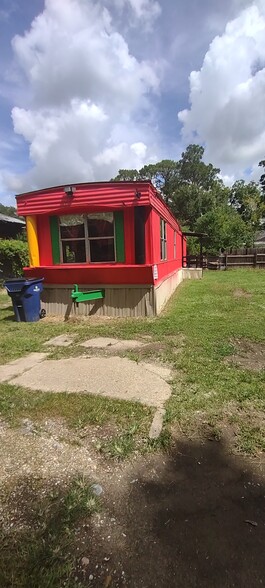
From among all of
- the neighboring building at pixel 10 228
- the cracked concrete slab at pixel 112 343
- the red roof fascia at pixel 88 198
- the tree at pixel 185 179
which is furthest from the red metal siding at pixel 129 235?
the tree at pixel 185 179

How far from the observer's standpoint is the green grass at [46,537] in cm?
149

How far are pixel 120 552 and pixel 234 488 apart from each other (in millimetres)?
844

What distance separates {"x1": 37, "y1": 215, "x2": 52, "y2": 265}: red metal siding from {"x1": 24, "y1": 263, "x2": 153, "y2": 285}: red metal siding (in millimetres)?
399

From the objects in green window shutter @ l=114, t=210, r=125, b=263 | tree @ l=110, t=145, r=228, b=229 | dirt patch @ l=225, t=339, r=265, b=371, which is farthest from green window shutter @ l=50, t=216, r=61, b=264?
tree @ l=110, t=145, r=228, b=229

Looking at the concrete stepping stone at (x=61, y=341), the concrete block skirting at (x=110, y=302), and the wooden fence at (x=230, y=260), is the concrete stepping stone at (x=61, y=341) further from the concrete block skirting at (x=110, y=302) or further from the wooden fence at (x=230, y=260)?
the wooden fence at (x=230, y=260)

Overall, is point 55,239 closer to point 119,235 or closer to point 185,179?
point 119,235

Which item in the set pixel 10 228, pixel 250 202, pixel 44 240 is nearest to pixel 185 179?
pixel 250 202

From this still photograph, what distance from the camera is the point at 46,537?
66.4 inches

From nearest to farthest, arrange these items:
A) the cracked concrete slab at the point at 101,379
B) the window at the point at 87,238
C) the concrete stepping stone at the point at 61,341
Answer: the cracked concrete slab at the point at 101,379, the concrete stepping stone at the point at 61,341, the window at the point at 87,238

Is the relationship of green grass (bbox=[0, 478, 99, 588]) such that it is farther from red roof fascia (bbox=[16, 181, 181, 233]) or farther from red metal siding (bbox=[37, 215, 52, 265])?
red metal siding (bbox=[37, 215, 52, 265])

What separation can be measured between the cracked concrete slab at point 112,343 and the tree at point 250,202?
35.2 meters

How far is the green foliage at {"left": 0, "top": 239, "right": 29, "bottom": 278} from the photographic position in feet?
42.5

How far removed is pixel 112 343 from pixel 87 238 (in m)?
3.31

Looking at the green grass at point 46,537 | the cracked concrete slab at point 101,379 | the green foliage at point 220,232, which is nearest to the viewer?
the green grass at point 46,537
